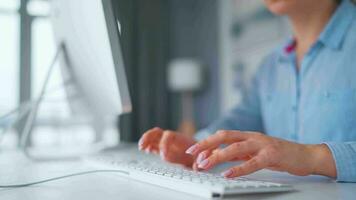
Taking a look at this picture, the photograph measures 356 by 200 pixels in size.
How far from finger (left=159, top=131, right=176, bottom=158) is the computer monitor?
0.10 metres

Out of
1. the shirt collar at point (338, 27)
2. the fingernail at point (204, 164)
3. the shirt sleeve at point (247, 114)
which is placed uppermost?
the shirt collar at point (338, 27)

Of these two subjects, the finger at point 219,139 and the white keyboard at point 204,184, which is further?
the finger at point 219,139

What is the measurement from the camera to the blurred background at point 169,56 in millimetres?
3334

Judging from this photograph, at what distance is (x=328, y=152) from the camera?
68 centimetres

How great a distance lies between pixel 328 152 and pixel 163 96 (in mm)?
3393

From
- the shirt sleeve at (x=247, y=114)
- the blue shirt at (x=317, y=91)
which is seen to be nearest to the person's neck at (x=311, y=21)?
the blue shirt at (x=317, y=91)

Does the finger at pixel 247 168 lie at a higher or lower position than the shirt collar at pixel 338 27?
lower

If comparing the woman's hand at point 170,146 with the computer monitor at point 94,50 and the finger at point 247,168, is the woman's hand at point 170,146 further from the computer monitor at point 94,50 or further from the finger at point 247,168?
the finger at point 247,168

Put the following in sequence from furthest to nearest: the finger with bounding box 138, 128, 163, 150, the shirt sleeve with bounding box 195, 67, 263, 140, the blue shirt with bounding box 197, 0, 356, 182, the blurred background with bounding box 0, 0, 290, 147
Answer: the blurred background with bounding box 0, 0, 290, 147 < the shirt sleeve with bounding box 195, 67, 263, 140 < the blue shirt with bounding box 197, 0, 356, 182 < the finger with bounding box 138, 128, 163, 150

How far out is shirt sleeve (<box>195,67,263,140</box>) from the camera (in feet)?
4.34

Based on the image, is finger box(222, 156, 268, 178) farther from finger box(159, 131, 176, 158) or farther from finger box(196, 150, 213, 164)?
finger box(159, 131, 176, 158)

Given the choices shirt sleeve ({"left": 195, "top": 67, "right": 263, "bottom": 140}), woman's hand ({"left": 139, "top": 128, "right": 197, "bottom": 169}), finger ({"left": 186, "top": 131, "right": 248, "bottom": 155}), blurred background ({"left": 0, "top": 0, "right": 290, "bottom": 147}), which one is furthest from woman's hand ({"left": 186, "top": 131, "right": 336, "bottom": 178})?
blurred background ({"left": 0, "top": 0, "right": 290, "bottom": 147})

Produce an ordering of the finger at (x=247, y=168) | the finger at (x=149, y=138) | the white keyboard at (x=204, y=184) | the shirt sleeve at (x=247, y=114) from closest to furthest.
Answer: the white keyboard at (x=204, y=184) → the finger at (x=247, y=168) → the finger at (x=149, y=138) → the shirt sleeve at (x=247, y=114)

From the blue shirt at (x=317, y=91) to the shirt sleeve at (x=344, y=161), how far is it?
12.3 inches
